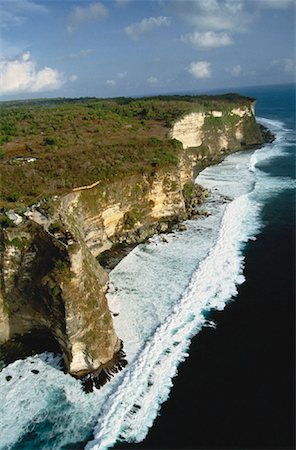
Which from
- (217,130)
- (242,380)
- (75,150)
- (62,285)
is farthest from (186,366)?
(217,130)

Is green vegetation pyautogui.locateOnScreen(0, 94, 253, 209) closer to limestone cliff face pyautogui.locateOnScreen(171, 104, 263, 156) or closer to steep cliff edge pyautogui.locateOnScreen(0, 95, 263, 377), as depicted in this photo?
limestone cliff face pyautogui.locateOnScreen(171, 104, 263, 156)

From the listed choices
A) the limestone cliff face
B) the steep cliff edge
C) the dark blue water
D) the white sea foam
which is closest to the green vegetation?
the limestone cliff face

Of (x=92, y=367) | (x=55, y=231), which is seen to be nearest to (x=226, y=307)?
(x=92, y=367)

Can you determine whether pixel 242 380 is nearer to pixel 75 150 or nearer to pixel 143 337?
pixel 143 337

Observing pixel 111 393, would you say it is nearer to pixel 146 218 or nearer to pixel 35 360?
pixel 35 360

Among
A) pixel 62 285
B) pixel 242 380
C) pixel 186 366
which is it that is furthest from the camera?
pixel 186 366
